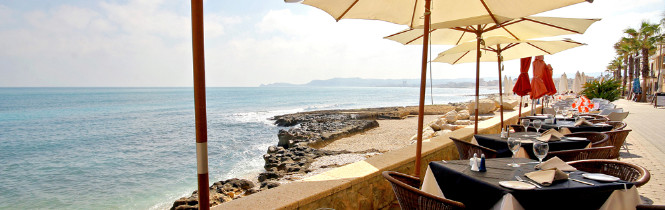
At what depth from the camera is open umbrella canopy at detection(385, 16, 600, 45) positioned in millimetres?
4163

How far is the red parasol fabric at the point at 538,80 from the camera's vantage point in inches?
302

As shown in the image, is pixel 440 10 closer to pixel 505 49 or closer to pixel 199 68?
pixel 199 68

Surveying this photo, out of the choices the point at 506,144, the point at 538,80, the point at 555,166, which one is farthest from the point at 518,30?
the point at 538,80

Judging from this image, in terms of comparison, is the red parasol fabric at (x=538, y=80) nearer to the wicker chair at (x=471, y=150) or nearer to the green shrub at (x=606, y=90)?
the wicker chair at (x=471, y=150)

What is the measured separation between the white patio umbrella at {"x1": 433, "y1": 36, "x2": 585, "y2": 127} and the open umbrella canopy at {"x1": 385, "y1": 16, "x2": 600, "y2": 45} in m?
0.18

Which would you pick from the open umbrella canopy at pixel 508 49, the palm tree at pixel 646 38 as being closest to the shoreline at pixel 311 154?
the open umbrella canopy at pixel 508 49

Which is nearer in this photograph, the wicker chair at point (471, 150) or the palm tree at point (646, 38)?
the wicker chair at point (471, 150)

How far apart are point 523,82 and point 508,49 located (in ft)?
5.08

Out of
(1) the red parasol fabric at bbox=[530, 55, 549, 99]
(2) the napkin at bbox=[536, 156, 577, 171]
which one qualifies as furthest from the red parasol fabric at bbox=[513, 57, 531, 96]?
(2) the napkin at bbox=[536, 156, 577, 171]

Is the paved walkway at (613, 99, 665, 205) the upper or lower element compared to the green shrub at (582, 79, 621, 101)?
lower

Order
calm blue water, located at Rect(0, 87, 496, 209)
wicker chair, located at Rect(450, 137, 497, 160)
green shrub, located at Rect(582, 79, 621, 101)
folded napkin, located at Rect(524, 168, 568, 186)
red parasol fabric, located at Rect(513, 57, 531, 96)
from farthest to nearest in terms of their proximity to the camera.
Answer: green shrub, located at Rect(582, 79, 621, 101) < calm blue water, located at Rect(0, 87, 496, 209) < red parasol fabric, located at Rect(513, 57, 531, 96) < wicker chair, located at Rect(450, 137, 497, 160) < folded napkin, located at Rect(524, 168, 568, 186)

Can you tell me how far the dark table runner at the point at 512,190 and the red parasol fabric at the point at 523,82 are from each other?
5471mm

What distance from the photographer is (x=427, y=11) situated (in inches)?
118

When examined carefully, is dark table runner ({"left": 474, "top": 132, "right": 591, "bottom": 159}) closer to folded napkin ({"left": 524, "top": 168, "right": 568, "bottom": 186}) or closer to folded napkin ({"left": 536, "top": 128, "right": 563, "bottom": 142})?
folded napkin ({"left": 536, "top": 128, "right": 563, "bottom": 142})
